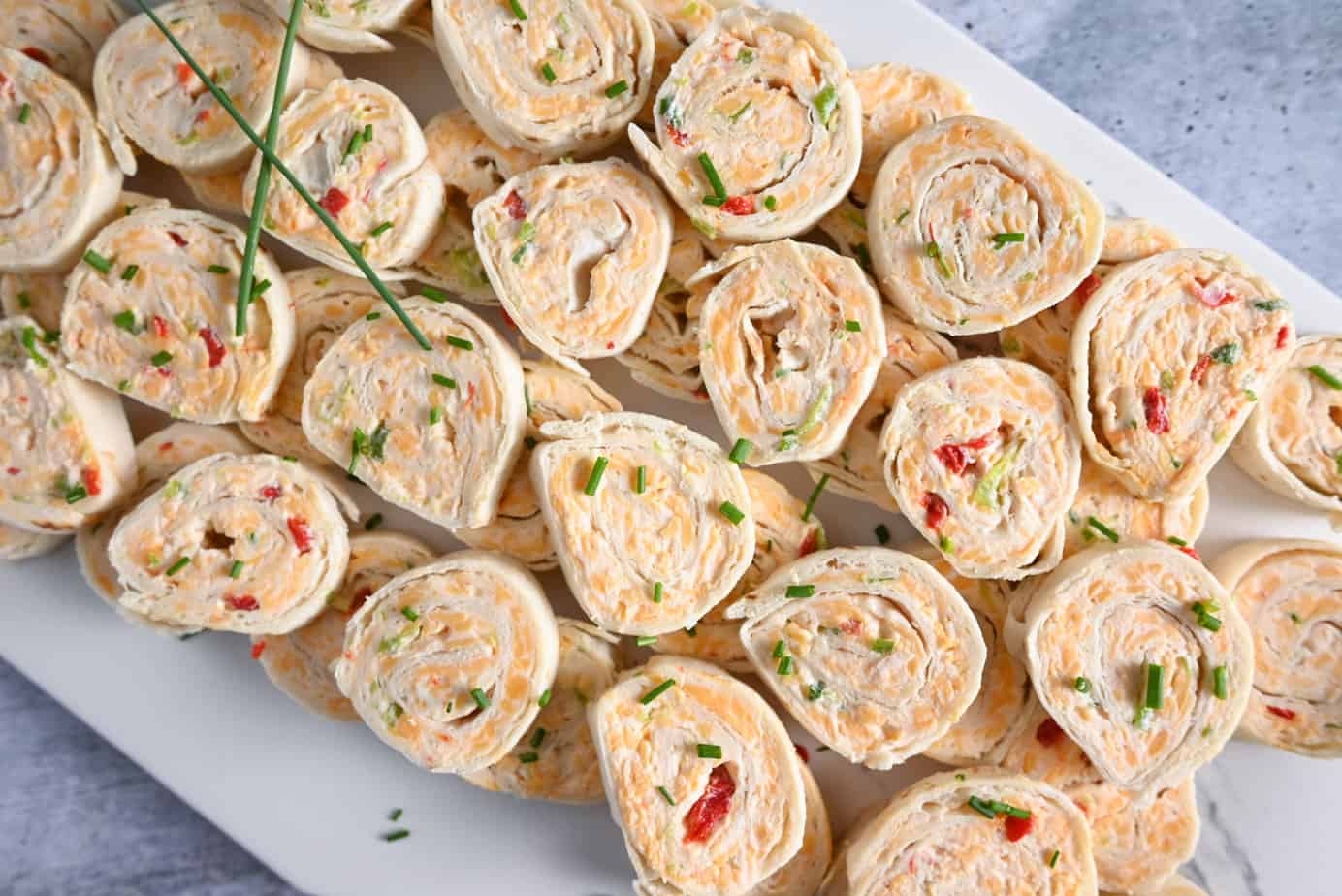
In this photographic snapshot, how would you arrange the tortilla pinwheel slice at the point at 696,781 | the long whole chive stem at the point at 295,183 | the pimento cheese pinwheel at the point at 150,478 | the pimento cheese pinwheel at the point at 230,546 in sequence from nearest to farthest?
1. the long whole chive stem at the point at 295,183
2. the tortilla pinwheel slice at the point at 696,781
3. the pimento cheese pinwheel at the point at 230,546
4. the pimento cheese pinwheel at the point at 150,478

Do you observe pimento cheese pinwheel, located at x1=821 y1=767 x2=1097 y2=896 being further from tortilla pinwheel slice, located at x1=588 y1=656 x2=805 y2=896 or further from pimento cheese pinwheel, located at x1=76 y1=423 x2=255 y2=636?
pimento cheese pinwheel, located at x1=76 y1=423 x2=255 y2=636

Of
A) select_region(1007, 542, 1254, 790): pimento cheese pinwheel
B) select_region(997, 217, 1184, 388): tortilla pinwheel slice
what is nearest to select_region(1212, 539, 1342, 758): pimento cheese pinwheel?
select_region(1007, 542, 1254, 790): pimento cheese pinwheel

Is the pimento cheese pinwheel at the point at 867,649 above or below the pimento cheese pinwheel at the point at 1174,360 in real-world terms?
below

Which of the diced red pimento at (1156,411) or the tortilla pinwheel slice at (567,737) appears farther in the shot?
the tortilla pinwheel slice at (567,737)

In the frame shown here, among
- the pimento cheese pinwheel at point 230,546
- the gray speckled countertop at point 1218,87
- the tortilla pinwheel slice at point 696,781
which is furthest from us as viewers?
the gray speckled countertop at point 1218,87

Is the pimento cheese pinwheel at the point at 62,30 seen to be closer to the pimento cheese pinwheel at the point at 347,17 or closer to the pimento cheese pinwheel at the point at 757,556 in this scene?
the pimento cheese pinwheel at the point at 347,17

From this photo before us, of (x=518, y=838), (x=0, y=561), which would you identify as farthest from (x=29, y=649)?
(x=518, y=838)

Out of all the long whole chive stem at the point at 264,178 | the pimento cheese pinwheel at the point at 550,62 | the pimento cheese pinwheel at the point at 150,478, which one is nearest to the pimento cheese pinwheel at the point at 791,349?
the pimento cheese pinwheel at the point at 550,62

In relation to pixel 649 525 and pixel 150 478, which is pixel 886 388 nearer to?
pixel 649 525
